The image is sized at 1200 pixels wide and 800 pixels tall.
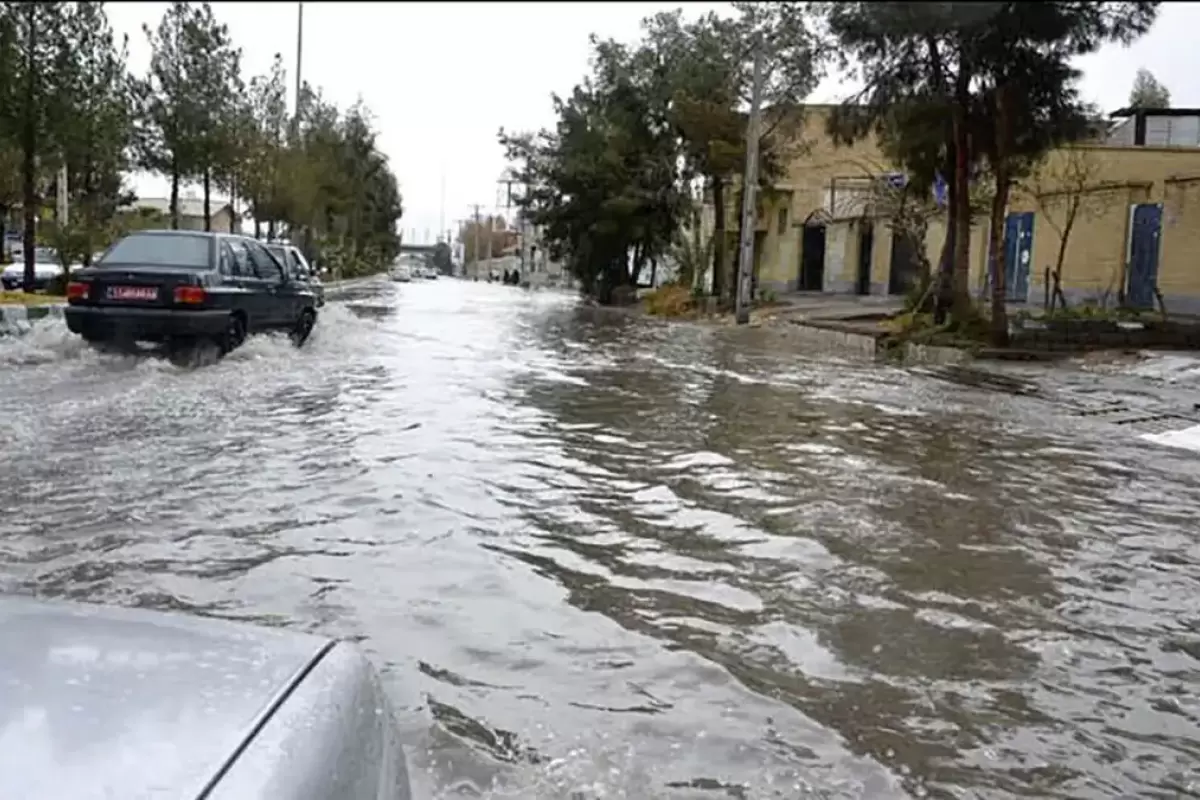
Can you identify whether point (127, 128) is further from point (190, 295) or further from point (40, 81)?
point (190, 295)

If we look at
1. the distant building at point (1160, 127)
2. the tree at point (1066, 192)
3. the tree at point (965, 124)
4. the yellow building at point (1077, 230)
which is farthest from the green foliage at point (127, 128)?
the distant building at point (1160, 127)

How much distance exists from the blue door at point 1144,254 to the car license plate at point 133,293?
1775 centimetres

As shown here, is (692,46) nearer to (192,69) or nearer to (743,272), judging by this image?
(743,272)

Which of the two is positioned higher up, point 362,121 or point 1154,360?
point 362,121

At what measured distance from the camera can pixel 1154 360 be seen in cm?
1622

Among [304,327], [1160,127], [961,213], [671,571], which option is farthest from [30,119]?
[1160,127]

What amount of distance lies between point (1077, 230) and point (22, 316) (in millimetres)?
19975

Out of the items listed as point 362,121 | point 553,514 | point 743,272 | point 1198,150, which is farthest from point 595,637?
point 362,121

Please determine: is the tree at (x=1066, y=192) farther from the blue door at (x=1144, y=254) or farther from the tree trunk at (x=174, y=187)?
the tree trunk at (x=174, y=187)

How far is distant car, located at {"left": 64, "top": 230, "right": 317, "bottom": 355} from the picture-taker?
39.1 ft

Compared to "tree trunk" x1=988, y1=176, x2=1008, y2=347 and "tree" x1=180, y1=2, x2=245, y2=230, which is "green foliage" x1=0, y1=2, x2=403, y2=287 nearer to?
"tree" x1=180, y1=2, x2=245, y2=230

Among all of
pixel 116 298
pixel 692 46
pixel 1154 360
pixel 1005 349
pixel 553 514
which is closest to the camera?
pixel 553 514

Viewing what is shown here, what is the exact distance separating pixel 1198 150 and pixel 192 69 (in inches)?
868

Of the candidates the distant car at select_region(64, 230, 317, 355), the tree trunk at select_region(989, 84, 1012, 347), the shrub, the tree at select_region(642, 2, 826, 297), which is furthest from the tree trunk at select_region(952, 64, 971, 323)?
the shrub
